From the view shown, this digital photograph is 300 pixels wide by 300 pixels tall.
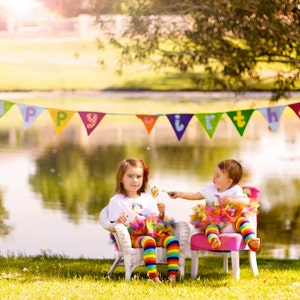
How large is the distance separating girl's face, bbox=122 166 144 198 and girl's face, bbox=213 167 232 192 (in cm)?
52

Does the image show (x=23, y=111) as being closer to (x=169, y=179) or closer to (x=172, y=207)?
(x=172, y=207)

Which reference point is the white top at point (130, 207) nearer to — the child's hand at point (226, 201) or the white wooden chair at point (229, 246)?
the white wooden chair at point (229, 246)

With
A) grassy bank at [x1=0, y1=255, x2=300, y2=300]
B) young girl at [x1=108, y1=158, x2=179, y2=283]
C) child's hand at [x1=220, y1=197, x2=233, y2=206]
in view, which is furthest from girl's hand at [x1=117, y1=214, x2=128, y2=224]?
child's hand at [x1=220, y1=197, x2=233, y2=206]

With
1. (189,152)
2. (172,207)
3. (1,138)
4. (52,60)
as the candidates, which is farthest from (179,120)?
(52,60)

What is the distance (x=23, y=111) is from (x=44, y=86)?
2048 centimetres

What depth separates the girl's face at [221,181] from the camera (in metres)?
6.83

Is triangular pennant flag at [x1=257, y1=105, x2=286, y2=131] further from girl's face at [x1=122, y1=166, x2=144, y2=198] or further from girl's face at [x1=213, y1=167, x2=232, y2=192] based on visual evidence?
girl's face at [x1=122, y1=166, x2=144, y2=198]

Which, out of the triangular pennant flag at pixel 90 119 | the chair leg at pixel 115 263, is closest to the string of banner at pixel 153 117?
the triangular pennant flag at pixel 90 119

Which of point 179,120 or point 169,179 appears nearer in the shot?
point 179,120

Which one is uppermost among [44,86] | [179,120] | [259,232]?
[44,86]

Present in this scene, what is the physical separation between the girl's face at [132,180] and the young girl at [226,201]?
0.91ft

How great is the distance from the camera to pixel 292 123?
960 inches

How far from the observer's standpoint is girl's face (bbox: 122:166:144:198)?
679 cm

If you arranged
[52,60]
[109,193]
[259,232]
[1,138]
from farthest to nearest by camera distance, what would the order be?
[52,60] → [1,138] → [109,193] → [259,232]
